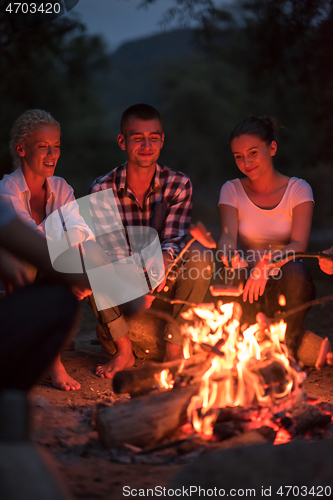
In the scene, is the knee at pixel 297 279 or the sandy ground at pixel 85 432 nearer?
the sandy ground at pixel 85 432

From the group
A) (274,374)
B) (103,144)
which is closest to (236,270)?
(274,374)

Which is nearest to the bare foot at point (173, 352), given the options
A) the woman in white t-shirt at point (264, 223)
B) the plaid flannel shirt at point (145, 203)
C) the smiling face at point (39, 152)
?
the woman in white t-shirt at point (264, 223)

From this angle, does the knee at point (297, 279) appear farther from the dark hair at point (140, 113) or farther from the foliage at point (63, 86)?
the foliage at point (63, 86)

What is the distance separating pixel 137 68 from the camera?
7369cm

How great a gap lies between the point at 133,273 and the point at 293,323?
121 centimetres

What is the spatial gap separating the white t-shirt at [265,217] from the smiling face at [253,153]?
22 cm

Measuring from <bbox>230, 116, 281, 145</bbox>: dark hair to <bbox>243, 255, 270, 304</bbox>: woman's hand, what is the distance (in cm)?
94

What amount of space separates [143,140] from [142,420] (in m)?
2.19

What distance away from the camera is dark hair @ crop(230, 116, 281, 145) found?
3359 millimetres

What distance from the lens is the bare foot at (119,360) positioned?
3.25 metres

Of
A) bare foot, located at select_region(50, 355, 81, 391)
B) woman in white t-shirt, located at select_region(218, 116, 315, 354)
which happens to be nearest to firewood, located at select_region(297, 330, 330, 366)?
woman in white t-shirt, located at select_region(218, 116, 315, 354)

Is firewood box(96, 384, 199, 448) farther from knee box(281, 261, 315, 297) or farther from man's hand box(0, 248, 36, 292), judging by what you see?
knee box(281, 261, 315, 297)

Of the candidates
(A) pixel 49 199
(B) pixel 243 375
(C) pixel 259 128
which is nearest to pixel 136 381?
(B) pixel 243 375

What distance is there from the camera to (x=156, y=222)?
363cm
